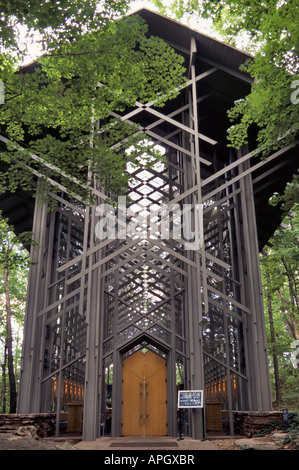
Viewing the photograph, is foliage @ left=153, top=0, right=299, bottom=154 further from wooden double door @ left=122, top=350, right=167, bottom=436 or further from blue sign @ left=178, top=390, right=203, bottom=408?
wooden double door @ left=122, top=350, right=167, bottom=436

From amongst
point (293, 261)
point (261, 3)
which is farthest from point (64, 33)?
point (293, 261)

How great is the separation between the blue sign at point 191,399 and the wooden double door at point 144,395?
12.2 ft

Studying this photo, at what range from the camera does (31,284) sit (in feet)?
40.4

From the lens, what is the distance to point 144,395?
43.1 feet

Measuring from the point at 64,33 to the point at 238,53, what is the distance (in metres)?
6.82

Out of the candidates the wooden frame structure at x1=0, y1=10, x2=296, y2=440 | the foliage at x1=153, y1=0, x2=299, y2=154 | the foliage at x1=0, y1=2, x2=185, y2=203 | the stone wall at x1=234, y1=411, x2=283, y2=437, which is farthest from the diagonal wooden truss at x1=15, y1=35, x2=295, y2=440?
the foliage at x1=153, y1=0, x2=299, y2=154

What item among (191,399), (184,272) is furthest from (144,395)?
(184,272)

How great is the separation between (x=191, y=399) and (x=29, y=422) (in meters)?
4.16

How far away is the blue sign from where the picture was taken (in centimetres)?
964

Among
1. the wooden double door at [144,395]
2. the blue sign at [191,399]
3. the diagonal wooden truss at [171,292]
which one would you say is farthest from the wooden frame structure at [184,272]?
the wooden double door at [144,395]

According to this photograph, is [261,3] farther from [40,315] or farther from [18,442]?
[40,315]

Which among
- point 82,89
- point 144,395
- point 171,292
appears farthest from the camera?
point 144,395

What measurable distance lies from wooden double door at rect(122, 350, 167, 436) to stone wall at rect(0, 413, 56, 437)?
98.2 inches

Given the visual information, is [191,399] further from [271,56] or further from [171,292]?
[271,56]
